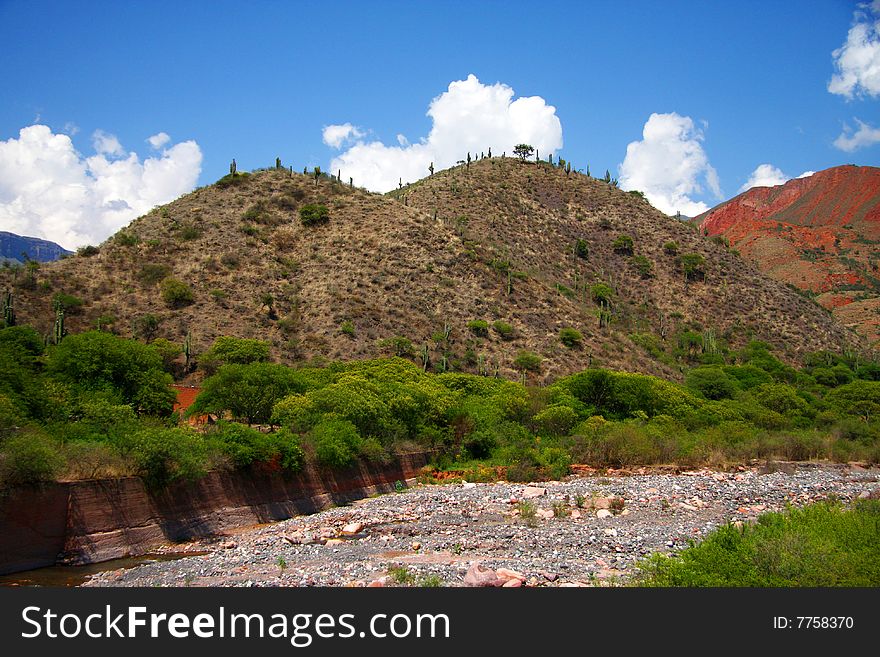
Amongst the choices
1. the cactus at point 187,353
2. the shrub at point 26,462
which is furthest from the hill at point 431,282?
the shrub at point 26,462

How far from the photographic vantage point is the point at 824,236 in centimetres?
14038

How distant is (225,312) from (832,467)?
4908cm

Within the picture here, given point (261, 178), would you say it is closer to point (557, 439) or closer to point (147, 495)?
point (557, 439)

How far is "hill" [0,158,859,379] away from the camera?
6344 centimetres

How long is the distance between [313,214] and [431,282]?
702 inches

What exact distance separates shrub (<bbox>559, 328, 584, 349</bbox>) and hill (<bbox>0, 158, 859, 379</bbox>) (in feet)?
0.72

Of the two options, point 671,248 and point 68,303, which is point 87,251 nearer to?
point 68,303

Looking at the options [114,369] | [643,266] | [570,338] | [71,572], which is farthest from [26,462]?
[643,266]

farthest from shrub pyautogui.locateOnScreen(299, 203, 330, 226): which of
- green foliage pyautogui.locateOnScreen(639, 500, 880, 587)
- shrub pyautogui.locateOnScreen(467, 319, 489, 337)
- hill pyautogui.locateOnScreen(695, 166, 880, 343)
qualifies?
green foliage pyautogui.locateOnScreen(639, 500, 880, 587)

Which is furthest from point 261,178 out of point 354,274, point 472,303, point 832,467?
point 832,467

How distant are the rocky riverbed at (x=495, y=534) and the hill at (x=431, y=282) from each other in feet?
102

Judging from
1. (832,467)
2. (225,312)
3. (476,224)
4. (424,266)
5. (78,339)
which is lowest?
(832,467)

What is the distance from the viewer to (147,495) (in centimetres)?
2289

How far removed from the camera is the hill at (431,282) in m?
63.4
